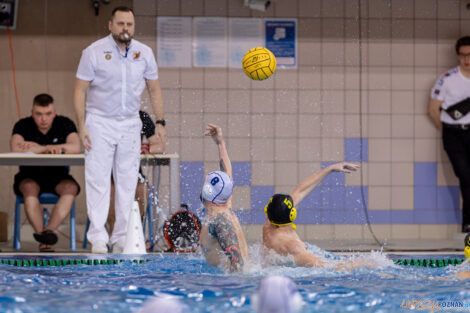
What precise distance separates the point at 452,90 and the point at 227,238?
16.2 ft

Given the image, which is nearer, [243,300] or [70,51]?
[243,300]

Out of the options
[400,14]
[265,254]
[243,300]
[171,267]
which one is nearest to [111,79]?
[171,267]

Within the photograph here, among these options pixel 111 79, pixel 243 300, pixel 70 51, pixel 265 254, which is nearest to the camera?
pixel 243 300

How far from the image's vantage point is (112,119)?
6.53 metres

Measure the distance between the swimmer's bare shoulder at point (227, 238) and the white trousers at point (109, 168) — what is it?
2009 millimetres

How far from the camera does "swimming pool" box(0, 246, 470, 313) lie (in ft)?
12.4

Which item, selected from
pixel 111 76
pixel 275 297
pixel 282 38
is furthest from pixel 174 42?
pixel 275 297

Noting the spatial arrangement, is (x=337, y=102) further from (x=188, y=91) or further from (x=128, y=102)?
(x=128, y=102)

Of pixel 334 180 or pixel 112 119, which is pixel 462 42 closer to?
pixel 334 180

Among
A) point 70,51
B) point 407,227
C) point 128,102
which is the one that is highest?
point 70,51

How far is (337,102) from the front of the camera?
29.2 ft

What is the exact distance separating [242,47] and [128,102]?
102 inches

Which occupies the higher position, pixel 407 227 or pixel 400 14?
pixel 400 14

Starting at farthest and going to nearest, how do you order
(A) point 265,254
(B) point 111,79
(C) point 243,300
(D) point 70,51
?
(D) point 70,51
(B) point 111,79
(A) point 265,254
(C) point 243,300
